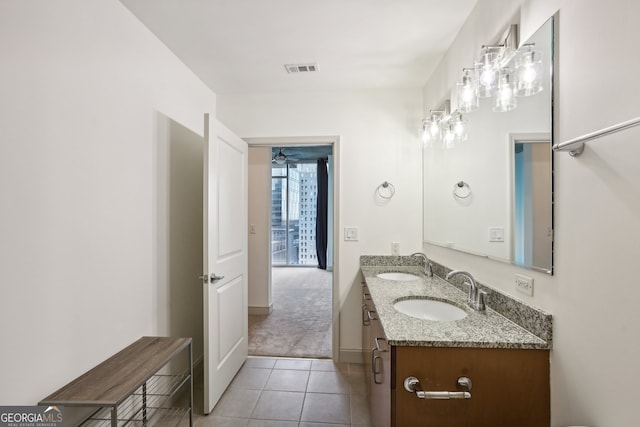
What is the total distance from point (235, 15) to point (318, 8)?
0.49 meters

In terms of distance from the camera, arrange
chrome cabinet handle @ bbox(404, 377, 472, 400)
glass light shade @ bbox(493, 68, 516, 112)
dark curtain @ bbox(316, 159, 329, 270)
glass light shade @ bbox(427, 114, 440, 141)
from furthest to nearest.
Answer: dark curtain @ bbox(316, 159, 329, 270) → glass light shade @ bbox(427, 114, 440, 141) → glass light shade @ bbox(493, 68, 516, 112) → chrome cabinet handle @ bbox(404, 377, 472, 400)

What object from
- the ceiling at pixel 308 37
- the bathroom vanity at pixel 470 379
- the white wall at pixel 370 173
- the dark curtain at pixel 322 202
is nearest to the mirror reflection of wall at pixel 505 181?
the bathroom vanity at pixel 470 379

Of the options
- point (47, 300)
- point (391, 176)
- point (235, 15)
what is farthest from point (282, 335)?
point (235, 15)

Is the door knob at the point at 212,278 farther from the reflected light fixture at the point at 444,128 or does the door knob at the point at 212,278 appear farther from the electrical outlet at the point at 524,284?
the reflected light fixture at the point at 444,128

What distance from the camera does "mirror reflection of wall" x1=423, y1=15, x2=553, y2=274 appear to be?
111 cm

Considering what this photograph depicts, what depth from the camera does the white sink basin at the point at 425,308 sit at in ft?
5.23

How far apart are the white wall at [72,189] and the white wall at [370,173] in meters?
1.49

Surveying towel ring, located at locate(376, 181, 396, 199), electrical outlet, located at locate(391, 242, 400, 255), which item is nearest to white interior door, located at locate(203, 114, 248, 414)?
towel ring, located at locate(376, 181, 396, 199)

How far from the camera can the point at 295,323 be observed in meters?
3.52

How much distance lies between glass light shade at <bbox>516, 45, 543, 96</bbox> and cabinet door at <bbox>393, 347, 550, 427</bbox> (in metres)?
1.03

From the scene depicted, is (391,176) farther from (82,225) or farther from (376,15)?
(82,225)

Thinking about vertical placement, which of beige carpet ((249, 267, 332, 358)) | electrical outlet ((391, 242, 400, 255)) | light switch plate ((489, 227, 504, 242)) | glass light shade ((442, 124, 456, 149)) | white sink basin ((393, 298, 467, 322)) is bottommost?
beige carpet ((249, 267, 332, 358))

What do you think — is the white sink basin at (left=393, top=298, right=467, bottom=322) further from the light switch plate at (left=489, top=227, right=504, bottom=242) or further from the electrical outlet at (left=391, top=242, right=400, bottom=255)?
the electrical outlet at (left=391, top=242, right=400, bottom=255)

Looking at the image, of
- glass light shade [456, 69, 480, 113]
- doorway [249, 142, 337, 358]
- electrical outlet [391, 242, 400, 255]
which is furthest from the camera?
doorway [249, 142, 337, 358]
